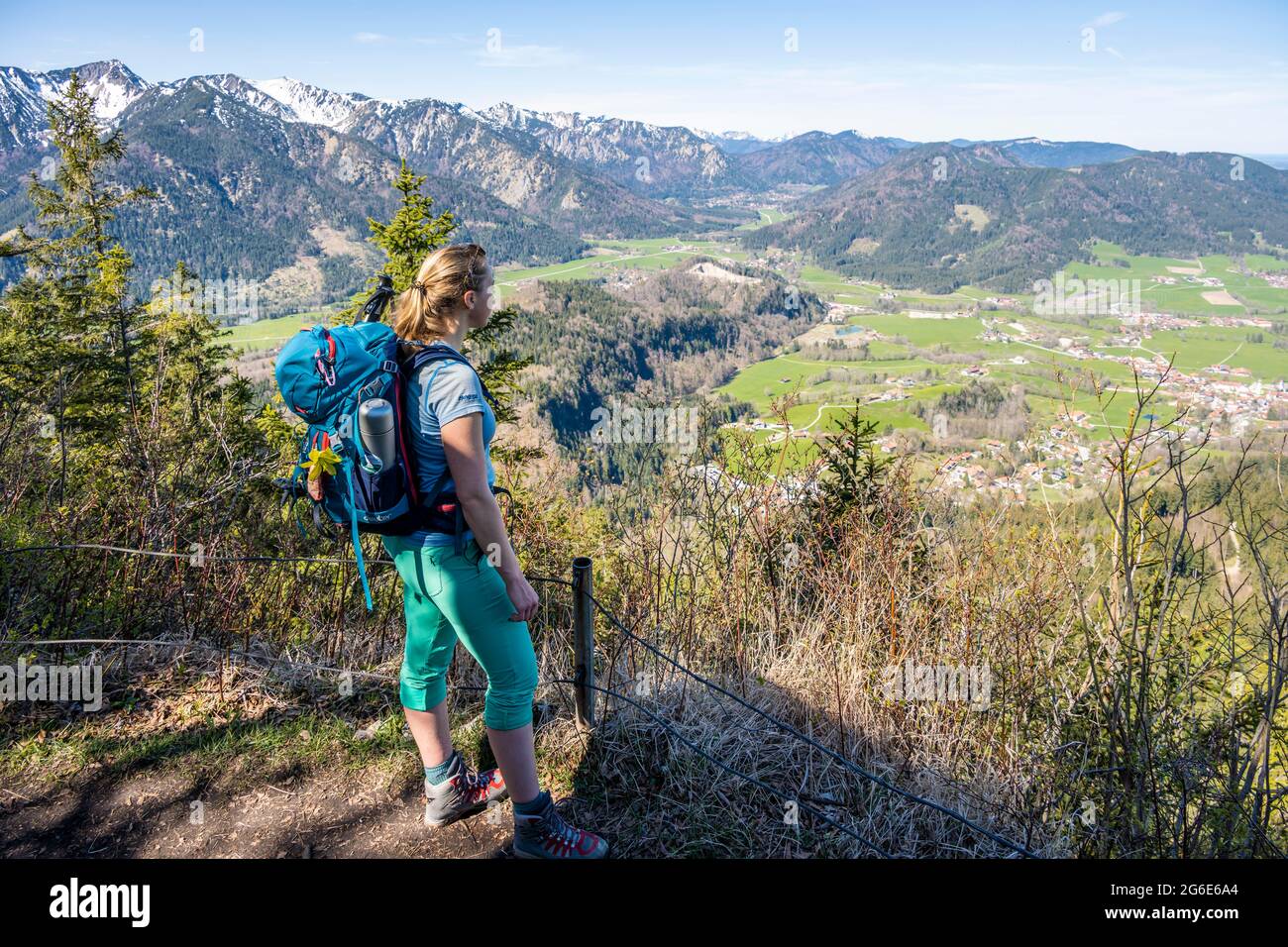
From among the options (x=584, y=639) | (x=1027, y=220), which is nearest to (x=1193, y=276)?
(x=1027, y=220)

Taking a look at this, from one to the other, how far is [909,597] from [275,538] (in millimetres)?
5012

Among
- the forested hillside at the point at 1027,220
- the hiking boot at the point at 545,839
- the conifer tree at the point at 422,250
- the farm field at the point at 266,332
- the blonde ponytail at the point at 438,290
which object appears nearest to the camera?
the blonde ponytail at the point at 438,290

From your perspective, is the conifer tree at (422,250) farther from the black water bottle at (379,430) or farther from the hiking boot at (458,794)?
the black water bottle at (379,430)

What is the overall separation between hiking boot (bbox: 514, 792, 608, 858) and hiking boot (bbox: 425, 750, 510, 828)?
0.21m

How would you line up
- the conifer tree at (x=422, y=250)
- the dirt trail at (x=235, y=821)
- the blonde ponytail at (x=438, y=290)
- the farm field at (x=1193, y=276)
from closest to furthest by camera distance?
the blonde ponytail at (x=438, y=290) → the dirt trail at (x=235, y=821) → the conifer tree at (x=422, y=250) → the farm field at (x=1193, y=276)

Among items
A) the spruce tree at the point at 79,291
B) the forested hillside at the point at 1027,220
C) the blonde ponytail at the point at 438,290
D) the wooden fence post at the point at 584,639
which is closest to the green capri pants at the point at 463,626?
the wooden fence post at the point at 584,639

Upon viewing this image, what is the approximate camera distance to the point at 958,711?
110 inches

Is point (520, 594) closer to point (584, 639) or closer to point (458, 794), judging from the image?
point (584, 639)

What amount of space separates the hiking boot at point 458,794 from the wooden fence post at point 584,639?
441 mm

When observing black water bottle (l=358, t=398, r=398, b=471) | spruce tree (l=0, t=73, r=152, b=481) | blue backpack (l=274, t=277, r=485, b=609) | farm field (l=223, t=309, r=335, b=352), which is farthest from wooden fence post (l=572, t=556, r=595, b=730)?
farm field (l=223, t=309, r=335, b=352)

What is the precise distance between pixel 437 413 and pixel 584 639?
1276 millimetres

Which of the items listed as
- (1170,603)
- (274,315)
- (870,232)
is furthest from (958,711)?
(870,232)

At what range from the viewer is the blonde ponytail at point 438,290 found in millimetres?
1931

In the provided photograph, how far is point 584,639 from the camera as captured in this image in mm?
2730
